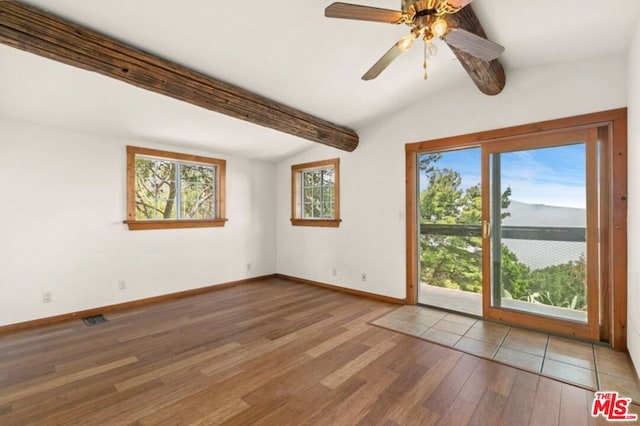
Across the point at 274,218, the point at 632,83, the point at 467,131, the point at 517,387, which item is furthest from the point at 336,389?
the point at 274,218

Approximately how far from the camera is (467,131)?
3742 millimetres

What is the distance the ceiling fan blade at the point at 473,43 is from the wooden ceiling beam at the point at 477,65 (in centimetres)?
31

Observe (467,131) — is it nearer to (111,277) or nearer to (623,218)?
(623,218)

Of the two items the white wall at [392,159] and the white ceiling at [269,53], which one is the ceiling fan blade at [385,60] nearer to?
the white ceiling at [269,53]

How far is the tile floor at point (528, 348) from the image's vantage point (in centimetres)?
234

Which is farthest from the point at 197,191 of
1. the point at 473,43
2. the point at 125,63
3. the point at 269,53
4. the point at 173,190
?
the point at 473,43

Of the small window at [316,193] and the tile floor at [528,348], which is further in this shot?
the small window at [316,193]

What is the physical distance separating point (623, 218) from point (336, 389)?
3.02m

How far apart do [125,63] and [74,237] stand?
252cm

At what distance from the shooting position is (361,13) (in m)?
1.75

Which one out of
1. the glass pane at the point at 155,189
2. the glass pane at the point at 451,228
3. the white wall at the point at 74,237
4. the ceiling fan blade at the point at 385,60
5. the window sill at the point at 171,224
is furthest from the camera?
the glass pane at the point at 155,189

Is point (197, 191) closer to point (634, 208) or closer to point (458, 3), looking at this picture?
point (458, 3)

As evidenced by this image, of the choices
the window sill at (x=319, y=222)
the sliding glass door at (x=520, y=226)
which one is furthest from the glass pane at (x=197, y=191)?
the sliding glass door at (x=520, y=226)

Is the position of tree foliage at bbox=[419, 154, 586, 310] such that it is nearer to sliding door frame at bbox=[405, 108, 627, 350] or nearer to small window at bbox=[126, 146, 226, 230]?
sliding door frame at bbox=[405, 108, 627, 350]
